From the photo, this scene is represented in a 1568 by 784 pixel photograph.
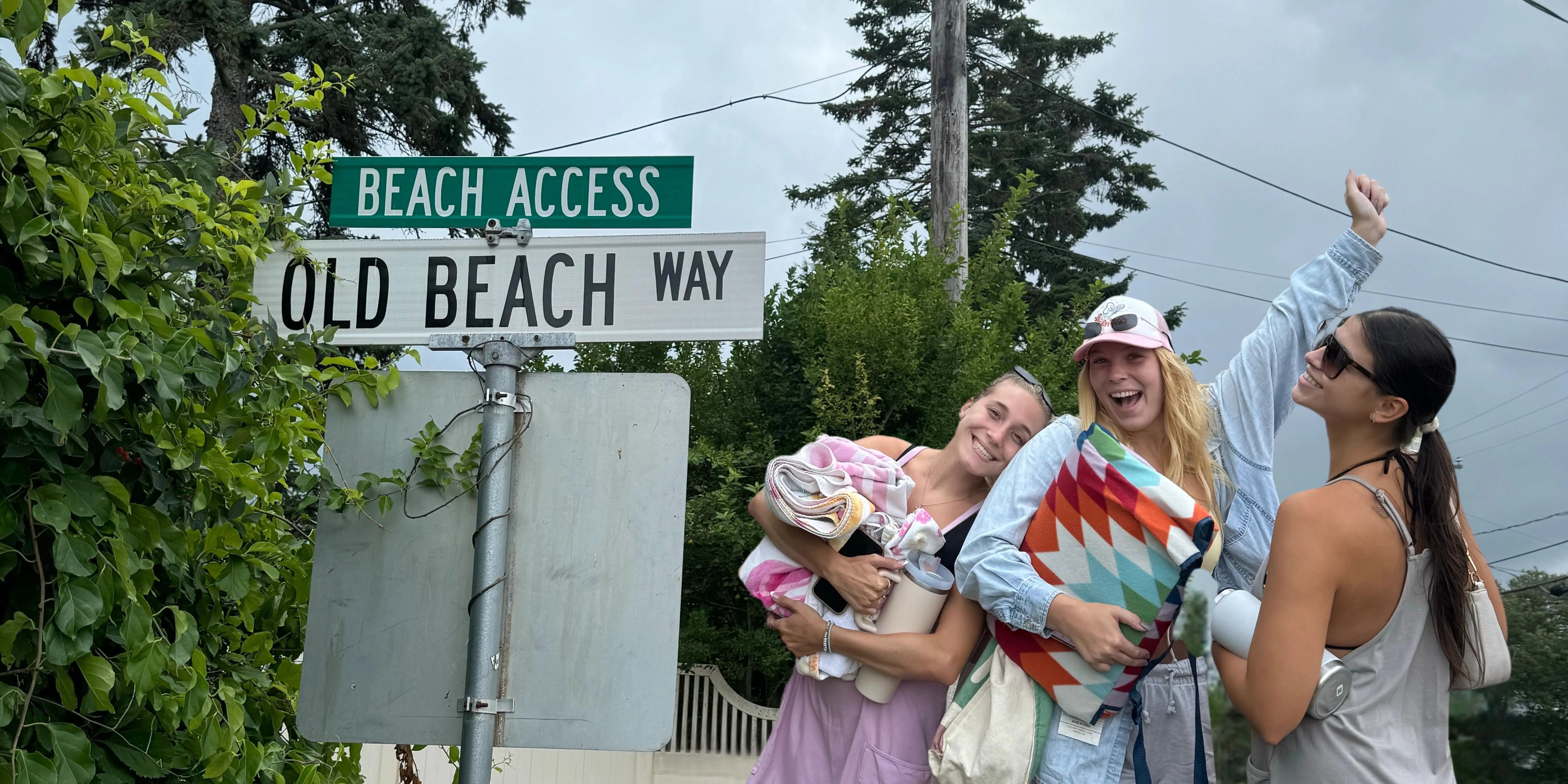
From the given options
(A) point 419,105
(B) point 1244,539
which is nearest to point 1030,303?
(A) point 419,105

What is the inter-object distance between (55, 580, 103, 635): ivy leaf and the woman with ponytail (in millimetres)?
2090

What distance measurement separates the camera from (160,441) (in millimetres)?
2055

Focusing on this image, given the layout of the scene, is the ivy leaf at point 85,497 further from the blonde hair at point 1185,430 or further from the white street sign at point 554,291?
the blonde hair at point 1185,430

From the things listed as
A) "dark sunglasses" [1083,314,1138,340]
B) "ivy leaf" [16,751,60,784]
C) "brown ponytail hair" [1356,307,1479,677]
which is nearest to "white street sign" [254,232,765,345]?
"dark sunglasses" [1083,314,1138,340]

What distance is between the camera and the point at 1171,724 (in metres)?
2.72

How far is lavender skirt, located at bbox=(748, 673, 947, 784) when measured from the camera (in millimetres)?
2885

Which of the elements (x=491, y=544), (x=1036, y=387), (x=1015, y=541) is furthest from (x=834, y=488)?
(x=491, y=544)

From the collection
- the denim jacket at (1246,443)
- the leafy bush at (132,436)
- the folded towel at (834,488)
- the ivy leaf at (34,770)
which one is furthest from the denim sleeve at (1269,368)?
the ivy leaf at (34,770)

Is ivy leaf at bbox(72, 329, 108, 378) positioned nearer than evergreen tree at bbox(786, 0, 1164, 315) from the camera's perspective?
Yes

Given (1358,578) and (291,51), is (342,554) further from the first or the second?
(291,51)

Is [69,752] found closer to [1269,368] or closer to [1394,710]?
[1394,710]

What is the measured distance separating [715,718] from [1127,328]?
32.0ft

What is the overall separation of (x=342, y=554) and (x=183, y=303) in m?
0.65

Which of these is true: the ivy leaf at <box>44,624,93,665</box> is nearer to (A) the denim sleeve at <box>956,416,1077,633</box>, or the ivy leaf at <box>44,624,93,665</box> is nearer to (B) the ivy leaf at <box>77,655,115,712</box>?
(B) the ivy leaf at <box>77,655,115,712</box>
